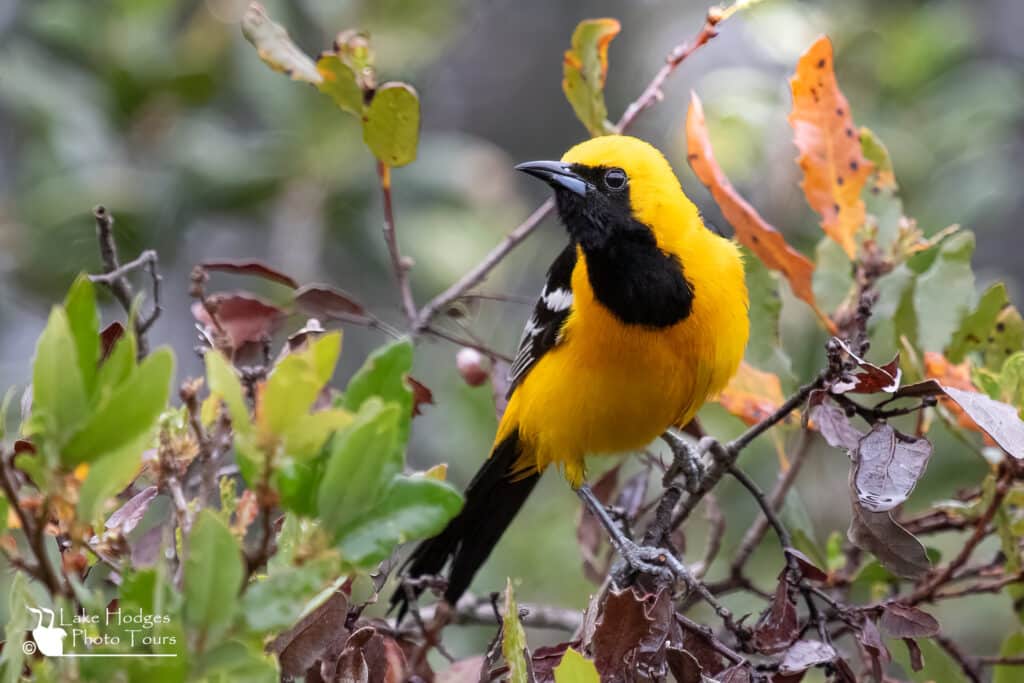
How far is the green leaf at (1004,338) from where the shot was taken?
234 centimetres

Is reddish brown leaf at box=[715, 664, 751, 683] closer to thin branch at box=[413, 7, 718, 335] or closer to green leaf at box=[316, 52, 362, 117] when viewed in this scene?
thin branch at box=[413, 7, 718, 335]

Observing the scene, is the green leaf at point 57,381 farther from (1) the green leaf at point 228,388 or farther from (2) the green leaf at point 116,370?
(1) the green leaf at point 228,388

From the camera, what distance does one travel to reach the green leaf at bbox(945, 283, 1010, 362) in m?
2.25

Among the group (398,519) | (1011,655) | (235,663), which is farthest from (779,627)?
(235,663)

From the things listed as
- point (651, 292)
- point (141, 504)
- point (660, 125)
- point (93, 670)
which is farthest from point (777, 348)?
point (660, 125)

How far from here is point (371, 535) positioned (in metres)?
1.12

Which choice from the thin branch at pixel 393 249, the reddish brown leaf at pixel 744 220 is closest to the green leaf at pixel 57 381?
the thin branch at pixel 393 249

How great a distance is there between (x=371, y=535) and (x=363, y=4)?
441cm

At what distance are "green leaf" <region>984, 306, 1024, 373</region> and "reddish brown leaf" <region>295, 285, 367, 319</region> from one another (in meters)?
1.35

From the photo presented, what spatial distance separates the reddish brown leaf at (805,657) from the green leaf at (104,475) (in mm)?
1016

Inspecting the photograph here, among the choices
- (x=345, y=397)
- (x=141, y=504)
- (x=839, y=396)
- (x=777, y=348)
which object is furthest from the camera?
(x=777, y=348)

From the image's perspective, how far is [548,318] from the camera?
3.04 meters

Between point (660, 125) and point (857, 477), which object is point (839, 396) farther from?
point (660, 125)

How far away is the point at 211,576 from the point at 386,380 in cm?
27
